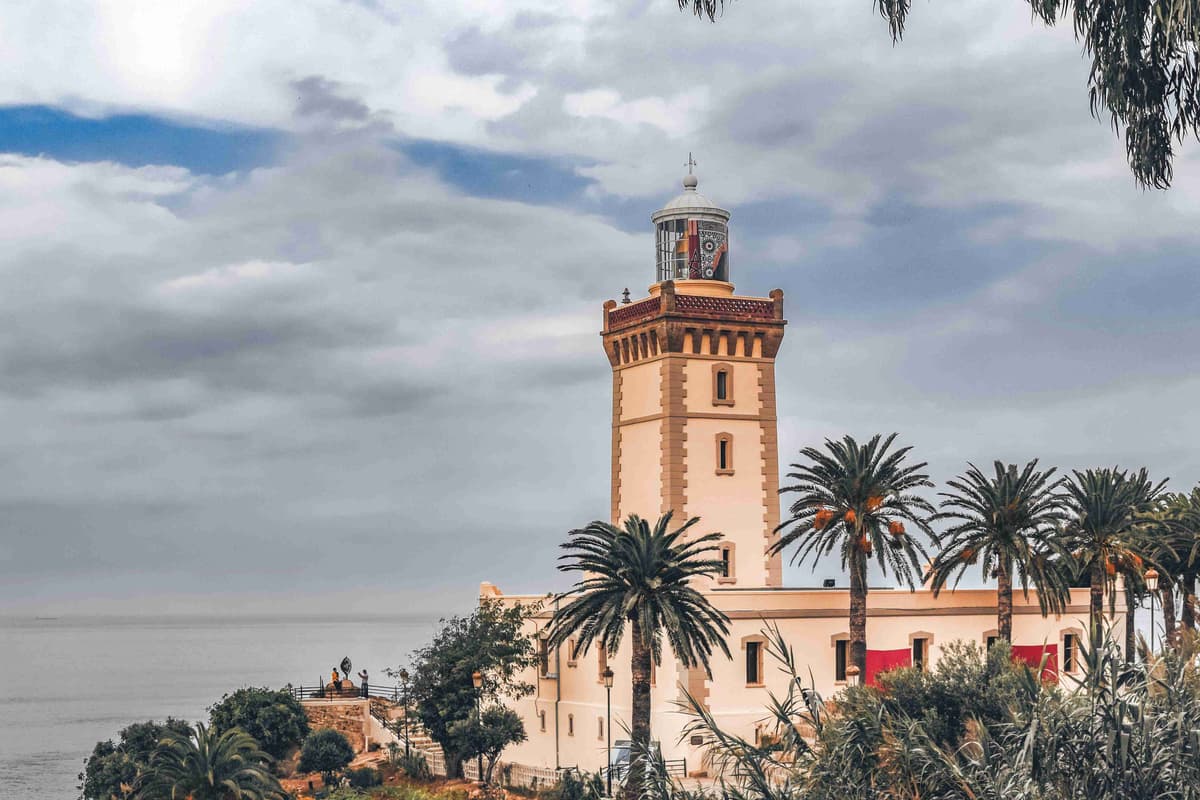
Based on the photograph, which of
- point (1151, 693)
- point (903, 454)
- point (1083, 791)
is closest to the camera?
point (1083, 791)

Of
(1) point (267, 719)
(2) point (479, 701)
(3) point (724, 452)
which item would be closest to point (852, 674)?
(3) point (724, 452)

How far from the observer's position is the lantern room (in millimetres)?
60125

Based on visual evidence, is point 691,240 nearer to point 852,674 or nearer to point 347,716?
point 852,674

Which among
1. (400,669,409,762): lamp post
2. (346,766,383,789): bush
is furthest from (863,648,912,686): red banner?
(346,766,383,789): bush

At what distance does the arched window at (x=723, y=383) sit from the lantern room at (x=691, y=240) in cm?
342

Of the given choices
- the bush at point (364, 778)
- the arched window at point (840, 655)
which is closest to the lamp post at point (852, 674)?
the arched window at point (840, 655)

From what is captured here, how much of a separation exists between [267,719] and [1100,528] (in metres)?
30.9

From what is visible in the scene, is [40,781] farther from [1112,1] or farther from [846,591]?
[1112,1]

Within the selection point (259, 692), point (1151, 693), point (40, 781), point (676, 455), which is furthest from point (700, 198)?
point (40, 781)

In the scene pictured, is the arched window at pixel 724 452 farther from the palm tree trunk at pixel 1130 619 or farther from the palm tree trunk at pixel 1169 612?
the palm tree trunk at pixel 1169 612

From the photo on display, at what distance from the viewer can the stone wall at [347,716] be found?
227 ft

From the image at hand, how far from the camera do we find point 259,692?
2539 inches

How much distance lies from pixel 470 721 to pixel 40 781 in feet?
157

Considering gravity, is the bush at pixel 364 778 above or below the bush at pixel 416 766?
below
